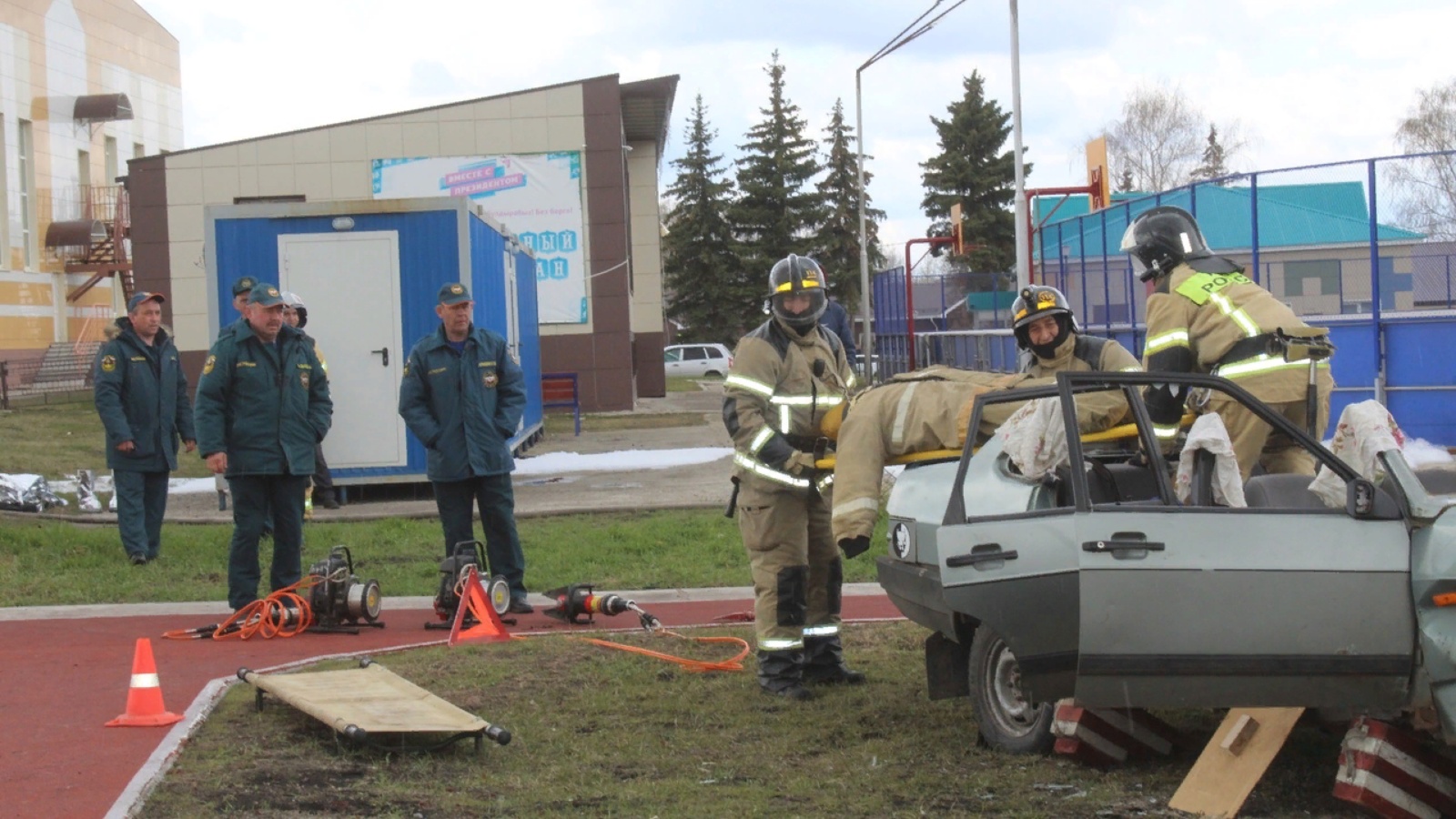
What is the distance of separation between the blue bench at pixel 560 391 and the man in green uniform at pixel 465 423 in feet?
49.3

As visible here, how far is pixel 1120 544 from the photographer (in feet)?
16.6

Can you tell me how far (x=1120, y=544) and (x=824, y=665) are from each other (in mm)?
2652

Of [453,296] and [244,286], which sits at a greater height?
[244,286]

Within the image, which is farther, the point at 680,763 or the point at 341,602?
the point at 341,602

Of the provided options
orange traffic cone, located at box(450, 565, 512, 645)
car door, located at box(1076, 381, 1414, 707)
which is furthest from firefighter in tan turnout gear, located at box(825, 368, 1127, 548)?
orange traffic cone, located at box(450, 565, 512, 645)

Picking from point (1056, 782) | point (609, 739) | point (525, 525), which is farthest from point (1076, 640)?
point (525, 525)

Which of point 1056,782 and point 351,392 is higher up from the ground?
point 351,392

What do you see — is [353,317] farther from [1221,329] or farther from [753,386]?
[1221,329]

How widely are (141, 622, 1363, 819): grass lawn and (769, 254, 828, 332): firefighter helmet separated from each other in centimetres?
175

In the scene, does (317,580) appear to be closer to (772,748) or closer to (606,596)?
(606,596)

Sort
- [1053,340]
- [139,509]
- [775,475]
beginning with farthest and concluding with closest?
1. [139,509]
2. [775,475]
3. [1053,340]

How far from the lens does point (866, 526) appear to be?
6.34 m

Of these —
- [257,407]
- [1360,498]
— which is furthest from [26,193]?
[1360,498]

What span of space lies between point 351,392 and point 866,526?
949 cm
